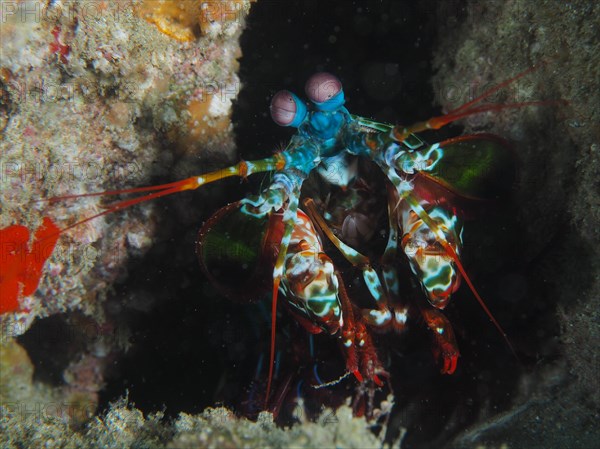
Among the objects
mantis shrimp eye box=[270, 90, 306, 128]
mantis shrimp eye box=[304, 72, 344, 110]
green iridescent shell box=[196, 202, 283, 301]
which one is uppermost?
mantis shrimp eye box=[304, 72, 344, 110]

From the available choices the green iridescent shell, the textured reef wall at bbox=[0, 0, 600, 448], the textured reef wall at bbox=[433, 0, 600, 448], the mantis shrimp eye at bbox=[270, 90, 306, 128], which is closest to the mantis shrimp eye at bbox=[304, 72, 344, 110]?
the mantis shrimp eye at bbox=[270, 90, 306, 128]

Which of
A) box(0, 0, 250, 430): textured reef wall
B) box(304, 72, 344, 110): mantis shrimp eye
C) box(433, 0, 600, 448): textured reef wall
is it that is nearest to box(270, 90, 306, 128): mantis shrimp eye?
box(304, 72, 344, 110): mantis shrimp eye

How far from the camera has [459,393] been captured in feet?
11.6

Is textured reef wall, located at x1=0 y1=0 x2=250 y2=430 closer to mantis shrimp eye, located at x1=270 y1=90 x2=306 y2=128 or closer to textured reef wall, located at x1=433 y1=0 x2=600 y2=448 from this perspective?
mantis shrimp eye, located at x1=270 y1=90 x2=306 y2=128

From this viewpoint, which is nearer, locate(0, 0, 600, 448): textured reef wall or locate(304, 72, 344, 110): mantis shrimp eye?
locate(304, 72, 344, 110): mantis shrimp eye

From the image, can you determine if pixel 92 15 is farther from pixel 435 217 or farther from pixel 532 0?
pixel 532 0

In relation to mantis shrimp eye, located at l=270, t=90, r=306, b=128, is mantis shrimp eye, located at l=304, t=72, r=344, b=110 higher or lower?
higher

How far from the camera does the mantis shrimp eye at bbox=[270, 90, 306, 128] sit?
264cm

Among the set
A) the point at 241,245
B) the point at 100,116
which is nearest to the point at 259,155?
the point at 100,116

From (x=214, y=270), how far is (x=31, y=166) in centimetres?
142

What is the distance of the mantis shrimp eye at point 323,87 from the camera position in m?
2.54

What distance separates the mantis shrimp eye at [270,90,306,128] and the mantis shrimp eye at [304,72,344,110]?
0.37 feet

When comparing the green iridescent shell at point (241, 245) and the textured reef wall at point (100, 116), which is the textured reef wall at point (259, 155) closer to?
the textured reef wall at point (100, 116)

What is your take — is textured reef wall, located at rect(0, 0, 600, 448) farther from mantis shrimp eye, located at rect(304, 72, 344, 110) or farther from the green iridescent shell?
mantis shrimp eye, located at rect(304, 72, 344, 110)
